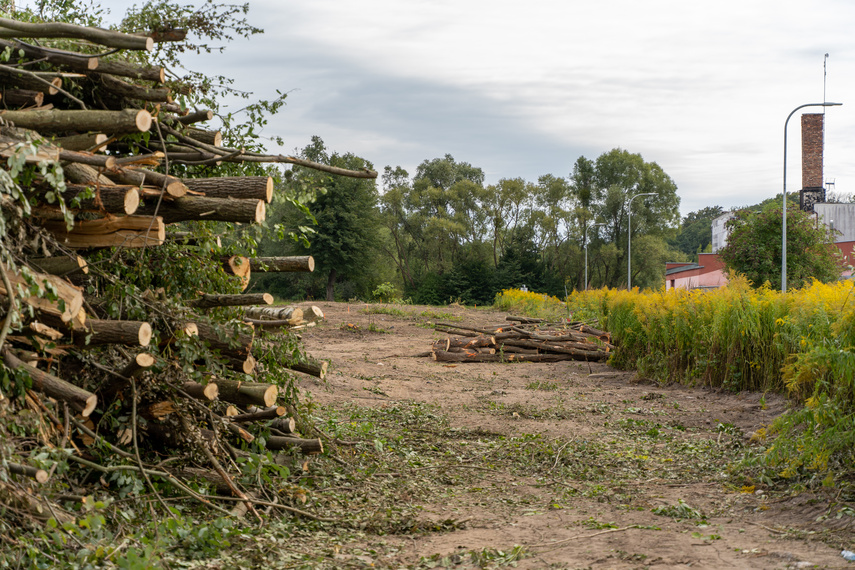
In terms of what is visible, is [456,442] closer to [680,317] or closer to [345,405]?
[345,405]

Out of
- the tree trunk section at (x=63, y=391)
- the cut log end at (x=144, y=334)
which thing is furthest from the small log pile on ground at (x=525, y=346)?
the tree trunk section at (x=63, y=391)

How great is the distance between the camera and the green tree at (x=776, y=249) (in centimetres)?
2562

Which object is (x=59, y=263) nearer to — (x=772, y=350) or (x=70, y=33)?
(x=70, y=33)

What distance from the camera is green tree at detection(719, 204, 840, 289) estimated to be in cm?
2562

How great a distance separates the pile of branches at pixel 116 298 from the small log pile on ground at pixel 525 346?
1078 centimetres

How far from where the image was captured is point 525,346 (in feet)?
56.6

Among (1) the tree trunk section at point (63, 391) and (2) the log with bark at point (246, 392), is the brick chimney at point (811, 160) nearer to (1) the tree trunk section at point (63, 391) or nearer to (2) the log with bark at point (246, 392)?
(2) the log with bark at point (246, 392)

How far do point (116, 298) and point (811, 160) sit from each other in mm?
45147

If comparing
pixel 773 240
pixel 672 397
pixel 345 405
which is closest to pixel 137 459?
pixel 345 405

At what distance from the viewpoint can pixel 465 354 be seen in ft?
55.3

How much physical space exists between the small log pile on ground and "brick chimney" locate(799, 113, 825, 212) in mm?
28839

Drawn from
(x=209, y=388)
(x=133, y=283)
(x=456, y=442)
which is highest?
(x=133, y=283)

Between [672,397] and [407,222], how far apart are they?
48.6 meters

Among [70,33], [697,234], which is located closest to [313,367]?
[70,33]
